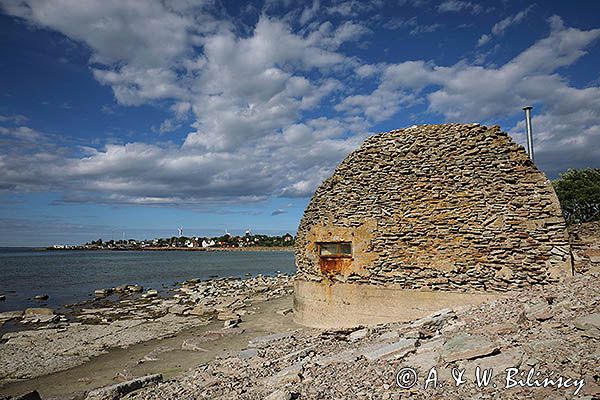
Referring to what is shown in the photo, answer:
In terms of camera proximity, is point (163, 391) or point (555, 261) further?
point (555, 261)

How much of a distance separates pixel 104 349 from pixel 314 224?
30.3ft

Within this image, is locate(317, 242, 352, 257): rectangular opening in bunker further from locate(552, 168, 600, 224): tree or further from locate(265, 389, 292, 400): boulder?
locate(552, 168, 600, 224): tree

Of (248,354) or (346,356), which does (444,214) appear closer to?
(346,356)

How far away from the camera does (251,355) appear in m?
9.93

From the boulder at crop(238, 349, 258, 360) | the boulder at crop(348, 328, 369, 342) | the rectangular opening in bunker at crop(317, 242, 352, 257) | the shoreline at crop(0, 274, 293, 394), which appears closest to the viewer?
the boulder at crop(348, 328, 369, 342)

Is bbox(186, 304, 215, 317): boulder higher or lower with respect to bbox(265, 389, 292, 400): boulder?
lower

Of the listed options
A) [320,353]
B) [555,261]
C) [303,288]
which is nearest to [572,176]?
[555,261]

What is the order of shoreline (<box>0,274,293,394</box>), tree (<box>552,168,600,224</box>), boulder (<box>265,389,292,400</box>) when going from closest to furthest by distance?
boulder (<box>265,389,292,400</box>)
shoreline (<box>0,274,293,394</box>)
tree (<box>552,168,600,224</box>)

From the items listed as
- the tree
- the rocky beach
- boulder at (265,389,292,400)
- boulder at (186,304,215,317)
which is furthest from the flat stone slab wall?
the tree

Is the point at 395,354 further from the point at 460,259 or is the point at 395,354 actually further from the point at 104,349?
the point at 104,349

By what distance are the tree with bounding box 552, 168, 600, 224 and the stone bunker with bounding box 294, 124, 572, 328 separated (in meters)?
25.9

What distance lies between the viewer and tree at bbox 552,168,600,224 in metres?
30.7

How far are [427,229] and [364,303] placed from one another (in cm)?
300

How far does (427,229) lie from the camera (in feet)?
36.3
